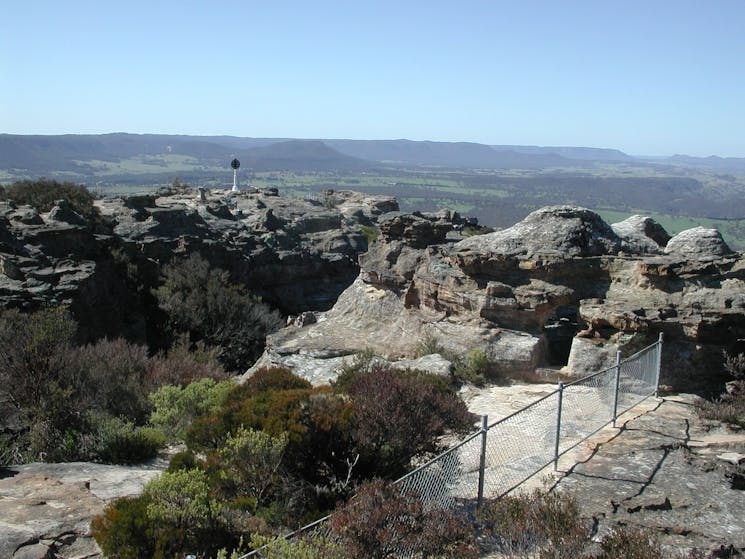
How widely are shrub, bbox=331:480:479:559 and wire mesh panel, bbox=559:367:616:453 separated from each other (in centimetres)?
434

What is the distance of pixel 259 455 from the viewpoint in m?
6.52

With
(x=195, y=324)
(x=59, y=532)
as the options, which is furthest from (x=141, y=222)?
(x=59, y=532)

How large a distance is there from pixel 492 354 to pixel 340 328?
166 inches

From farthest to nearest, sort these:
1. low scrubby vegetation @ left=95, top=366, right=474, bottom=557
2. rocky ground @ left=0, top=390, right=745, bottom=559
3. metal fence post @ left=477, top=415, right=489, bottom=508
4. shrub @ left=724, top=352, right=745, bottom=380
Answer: shrub @ left=724, top=352, right=745, bottom=380
metal fence post @ left=477, top=415, right=489, bottom=508
rocky ground @ left=0, top=390, right=745, bottom=559
low scrubby vegetation @ left=95, top=366, right=474, bottom=557

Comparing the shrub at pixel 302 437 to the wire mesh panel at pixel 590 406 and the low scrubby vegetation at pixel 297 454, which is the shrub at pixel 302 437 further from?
the wire mesh panel at pixel 590 406

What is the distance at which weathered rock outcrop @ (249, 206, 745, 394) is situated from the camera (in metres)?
11.3

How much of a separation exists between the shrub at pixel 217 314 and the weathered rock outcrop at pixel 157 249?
123 cm

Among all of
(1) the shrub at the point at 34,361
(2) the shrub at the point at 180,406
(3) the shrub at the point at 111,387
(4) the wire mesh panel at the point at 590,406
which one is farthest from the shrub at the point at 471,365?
(1) the shrub at the point at 34,361

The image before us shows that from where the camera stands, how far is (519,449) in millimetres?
8211

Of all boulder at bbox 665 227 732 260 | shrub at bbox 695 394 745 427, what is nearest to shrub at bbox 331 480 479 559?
shrub at bbox 695 394 745 427

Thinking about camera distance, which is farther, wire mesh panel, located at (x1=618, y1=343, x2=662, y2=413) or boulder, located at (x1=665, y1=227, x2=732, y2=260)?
boulder, located at (x1=665, y1=227, x2=732, y2=260)

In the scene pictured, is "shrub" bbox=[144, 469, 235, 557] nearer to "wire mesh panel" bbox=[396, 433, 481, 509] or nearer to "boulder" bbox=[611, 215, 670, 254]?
"wire mesh panel" bbox=[396, 433, 481, 509]

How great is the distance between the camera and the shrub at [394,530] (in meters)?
4.97

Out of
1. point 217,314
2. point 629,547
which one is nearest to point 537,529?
point 629,547
